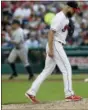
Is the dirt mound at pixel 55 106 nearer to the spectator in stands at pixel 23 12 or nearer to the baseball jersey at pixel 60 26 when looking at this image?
the baseball jersey at pixel 60 26

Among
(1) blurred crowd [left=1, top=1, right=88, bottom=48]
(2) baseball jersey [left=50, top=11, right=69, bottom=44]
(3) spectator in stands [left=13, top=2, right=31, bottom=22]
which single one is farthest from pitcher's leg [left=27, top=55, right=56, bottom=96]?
(3) spectator in stands [left=13, top=2, right=31, bottom=22]

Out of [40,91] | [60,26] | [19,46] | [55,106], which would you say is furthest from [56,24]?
[19,46]

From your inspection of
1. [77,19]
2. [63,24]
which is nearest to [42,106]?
[63,24]

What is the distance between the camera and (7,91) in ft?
38.8

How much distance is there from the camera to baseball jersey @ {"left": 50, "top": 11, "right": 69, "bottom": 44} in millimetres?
8531

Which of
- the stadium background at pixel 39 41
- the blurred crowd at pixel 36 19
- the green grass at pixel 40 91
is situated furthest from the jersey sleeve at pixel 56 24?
the blurred crowd at pixel 36 19

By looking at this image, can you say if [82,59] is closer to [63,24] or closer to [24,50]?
[24,50]

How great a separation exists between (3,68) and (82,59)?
10.2 ft

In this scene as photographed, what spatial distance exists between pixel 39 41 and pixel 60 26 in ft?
33.7

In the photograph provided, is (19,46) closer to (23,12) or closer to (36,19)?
(36,19)

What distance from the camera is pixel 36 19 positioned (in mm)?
20500

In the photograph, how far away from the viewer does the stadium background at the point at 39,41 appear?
1406 centimetres

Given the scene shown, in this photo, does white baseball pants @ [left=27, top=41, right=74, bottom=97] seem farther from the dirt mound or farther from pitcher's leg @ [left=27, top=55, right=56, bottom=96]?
the dirt mound

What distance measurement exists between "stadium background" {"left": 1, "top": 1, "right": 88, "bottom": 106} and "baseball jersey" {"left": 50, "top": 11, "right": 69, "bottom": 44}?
3575 mm
